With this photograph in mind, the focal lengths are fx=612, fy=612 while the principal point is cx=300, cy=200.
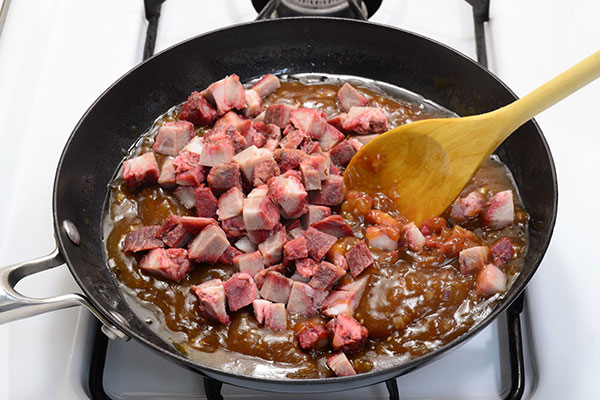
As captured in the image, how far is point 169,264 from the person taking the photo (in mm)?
1552

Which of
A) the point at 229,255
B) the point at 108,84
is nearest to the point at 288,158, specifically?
the point at 229,255

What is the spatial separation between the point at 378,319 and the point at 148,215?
70 cm

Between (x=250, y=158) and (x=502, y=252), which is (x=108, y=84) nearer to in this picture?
(x=250, y=158)

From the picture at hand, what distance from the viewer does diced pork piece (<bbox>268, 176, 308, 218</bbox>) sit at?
1.60 meters

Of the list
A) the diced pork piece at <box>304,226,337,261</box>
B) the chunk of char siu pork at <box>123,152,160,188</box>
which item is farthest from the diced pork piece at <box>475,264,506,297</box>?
the chunk of char siu pork at <box>123,152,160,188</box>

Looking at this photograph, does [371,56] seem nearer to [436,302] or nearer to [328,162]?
[328,162]

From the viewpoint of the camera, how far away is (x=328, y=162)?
5.62ft

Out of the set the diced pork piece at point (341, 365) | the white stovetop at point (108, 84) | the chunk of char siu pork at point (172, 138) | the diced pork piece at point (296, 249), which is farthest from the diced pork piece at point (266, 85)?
the diced pork piece at point (341, 365)

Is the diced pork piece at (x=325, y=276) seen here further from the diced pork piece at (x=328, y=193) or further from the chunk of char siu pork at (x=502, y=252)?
the chunk of char siu pork at (x=502, y=252)

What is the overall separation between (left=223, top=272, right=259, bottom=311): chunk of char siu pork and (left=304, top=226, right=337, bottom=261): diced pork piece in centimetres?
18

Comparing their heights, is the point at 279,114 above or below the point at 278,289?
above

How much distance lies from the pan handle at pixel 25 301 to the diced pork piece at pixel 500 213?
3.18ft

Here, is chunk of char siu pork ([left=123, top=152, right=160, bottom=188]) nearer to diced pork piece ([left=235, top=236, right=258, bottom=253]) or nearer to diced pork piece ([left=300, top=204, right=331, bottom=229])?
diced pork piece ([left=235, top=236, right=258, bottom=253])

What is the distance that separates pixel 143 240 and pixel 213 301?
29 centimetres
